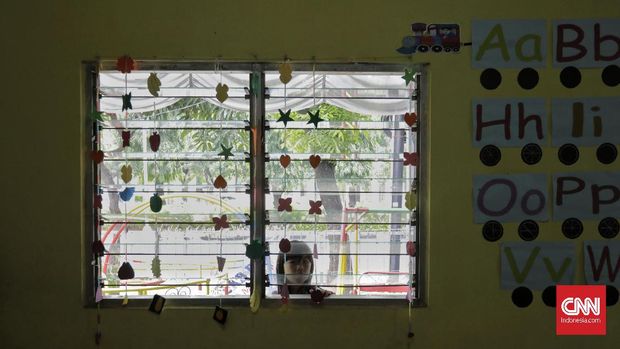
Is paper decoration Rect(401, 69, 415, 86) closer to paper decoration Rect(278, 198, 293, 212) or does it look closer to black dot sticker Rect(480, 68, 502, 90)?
black dot sticker Rect(480, 68, 502, 90)

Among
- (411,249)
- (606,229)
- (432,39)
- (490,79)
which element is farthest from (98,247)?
(606,229)

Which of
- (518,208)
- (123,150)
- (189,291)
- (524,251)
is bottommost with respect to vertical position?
(189,291)

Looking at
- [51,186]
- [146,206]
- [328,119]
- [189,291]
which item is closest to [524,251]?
[328,119]

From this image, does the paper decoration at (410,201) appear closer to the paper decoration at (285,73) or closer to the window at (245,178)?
the window at (245,178)

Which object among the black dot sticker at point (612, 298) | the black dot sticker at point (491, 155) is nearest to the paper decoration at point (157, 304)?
the black dot sticker at point (491, 155)

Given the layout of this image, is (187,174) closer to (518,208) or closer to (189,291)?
(189,291)

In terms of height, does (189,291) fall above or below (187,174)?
below

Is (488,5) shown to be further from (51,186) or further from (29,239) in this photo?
(29,239)

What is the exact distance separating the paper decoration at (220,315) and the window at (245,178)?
9 centimetres

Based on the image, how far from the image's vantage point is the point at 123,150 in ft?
8.88

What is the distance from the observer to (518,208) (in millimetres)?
2643

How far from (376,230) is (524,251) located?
64cm

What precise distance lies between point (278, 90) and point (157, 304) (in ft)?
3.53

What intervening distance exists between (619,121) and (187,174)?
189 centimetres
